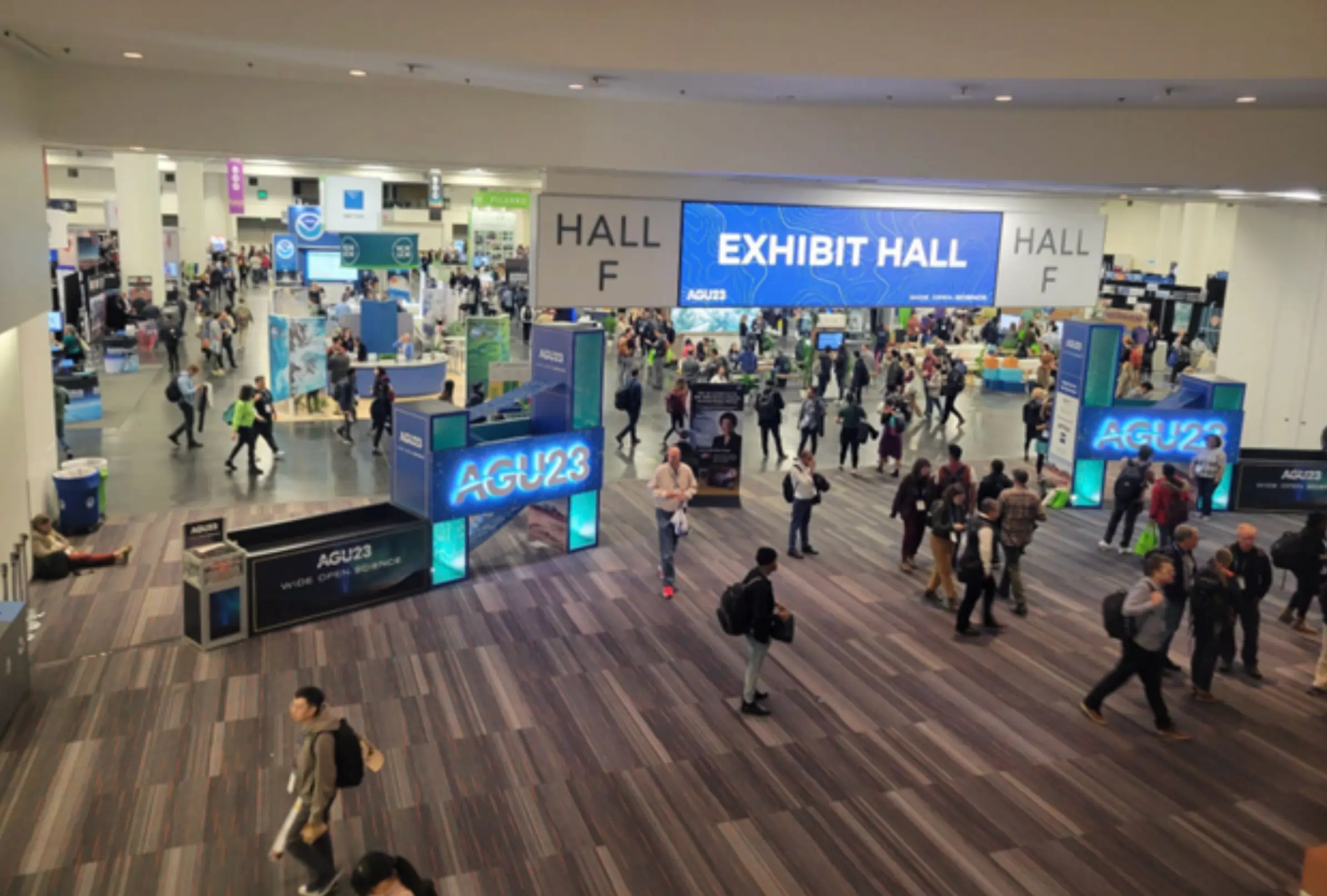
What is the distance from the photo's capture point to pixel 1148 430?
13.3 meters

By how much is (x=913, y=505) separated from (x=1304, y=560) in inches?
136

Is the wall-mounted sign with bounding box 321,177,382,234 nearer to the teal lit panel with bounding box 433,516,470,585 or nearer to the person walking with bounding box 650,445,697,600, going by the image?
the teal lit panel with bounding box 433,516,470,585

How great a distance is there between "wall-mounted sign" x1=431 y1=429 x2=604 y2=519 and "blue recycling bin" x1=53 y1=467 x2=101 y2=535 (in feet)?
13.8

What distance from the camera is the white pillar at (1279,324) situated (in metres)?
15.2

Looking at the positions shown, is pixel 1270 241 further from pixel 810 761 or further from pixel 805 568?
pixel 810 761

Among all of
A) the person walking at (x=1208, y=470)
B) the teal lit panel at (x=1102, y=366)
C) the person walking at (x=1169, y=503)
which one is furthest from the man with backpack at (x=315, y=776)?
the person walking at (x=1208, y=470)

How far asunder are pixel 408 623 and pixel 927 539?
638cm

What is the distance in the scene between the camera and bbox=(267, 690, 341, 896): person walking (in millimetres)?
5031

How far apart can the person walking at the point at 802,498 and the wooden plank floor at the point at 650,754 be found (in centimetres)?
108

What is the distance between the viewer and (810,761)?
6.90 meters

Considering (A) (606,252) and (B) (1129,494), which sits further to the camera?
(B) (1129,494)

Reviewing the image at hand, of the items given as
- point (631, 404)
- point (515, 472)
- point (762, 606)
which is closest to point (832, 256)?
point (762, 606)

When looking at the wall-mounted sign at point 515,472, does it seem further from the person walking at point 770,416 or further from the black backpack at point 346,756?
the person walking at point 770,416

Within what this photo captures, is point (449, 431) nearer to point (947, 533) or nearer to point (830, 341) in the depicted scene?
point (947, 533)
